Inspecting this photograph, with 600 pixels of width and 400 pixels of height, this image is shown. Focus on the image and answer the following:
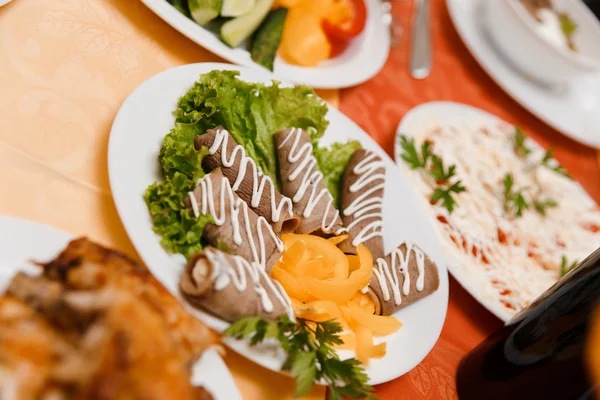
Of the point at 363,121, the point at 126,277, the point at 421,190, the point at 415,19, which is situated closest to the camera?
the point at 126,277

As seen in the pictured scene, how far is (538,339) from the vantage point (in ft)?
4.15

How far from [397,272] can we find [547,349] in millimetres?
437

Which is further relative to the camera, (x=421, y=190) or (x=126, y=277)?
(x=421, y=190)

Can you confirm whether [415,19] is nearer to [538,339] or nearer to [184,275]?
[538,339]

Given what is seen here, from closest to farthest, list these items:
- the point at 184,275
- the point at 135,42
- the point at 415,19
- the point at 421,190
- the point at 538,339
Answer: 1. the point at 184,275
2. the point at 538,339
3. the point at 135,42
4. the point at 421,190
5. the point at 415,19

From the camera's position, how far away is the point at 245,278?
1161 millimetres

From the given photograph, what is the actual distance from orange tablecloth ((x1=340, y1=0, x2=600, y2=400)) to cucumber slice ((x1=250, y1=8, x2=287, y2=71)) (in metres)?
0.39

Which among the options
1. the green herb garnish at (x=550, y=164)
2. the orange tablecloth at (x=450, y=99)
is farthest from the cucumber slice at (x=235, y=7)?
the green herb garnish at (x=550, y=164)

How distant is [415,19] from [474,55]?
370 millimetres

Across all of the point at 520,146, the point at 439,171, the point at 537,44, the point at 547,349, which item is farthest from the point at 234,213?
the point at 537,44

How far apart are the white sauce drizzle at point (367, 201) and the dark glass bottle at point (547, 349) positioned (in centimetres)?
46

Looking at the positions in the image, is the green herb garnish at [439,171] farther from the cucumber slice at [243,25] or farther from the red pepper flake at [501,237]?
A: the cucumber slice at [243,25]

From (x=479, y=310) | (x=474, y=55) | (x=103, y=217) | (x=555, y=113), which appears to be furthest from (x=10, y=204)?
(x=555, y=113)

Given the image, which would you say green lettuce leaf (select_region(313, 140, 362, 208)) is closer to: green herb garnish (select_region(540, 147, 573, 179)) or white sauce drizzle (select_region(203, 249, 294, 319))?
white sauce drizzle (select_region(203, 249, 294, 319))
